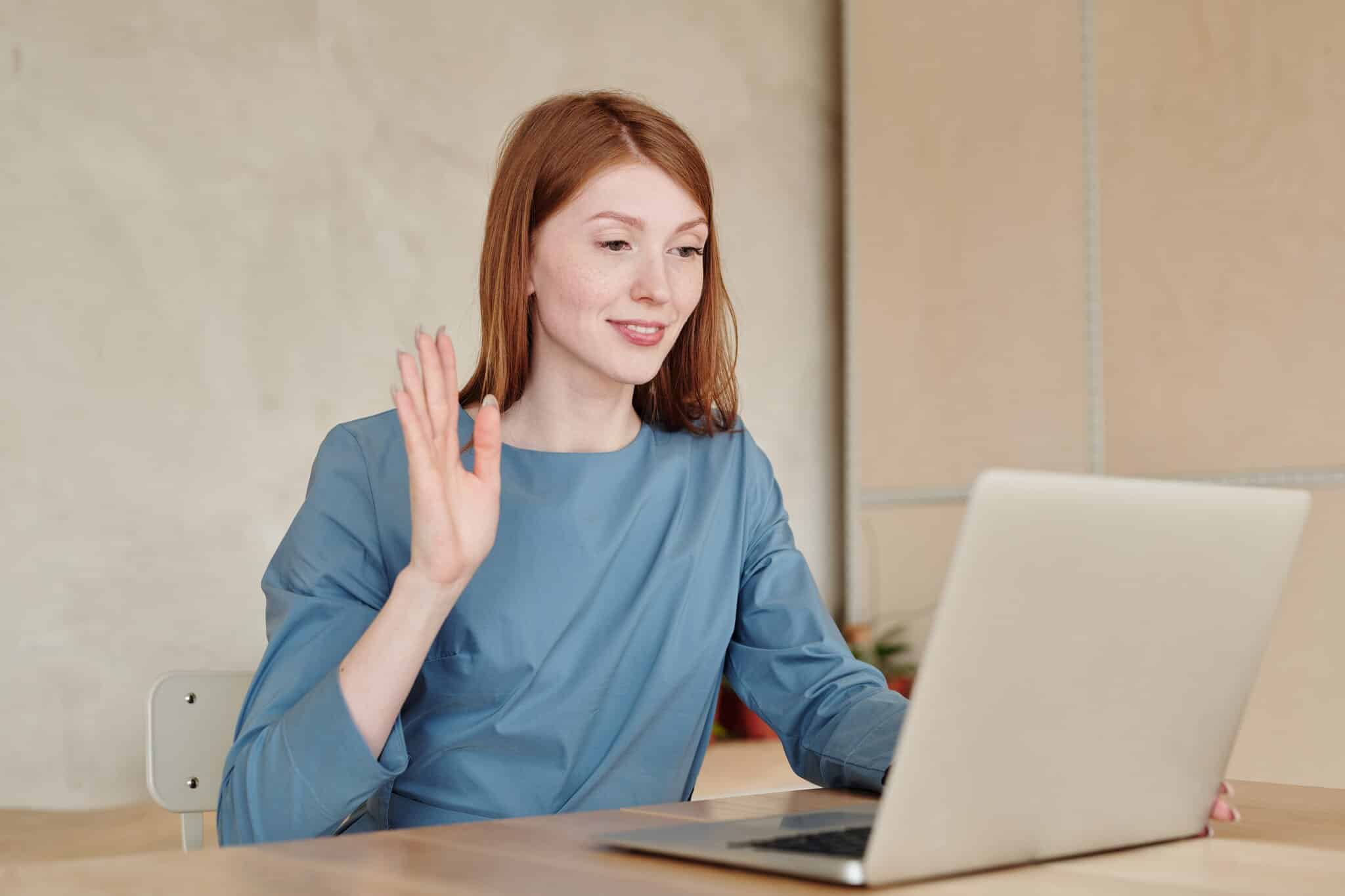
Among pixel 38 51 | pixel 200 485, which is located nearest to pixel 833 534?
pixel 200 485

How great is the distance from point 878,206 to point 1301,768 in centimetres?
186

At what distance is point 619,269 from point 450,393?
399 mm

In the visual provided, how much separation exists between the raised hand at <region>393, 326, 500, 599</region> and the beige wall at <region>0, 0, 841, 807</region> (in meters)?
2.15

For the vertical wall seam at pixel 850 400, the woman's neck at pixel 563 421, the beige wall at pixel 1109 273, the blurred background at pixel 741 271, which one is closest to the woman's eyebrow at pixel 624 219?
the woman's neck at pixel 563 421

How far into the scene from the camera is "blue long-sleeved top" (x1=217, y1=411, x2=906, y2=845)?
121 cm

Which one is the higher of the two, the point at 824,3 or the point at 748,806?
the point at 824,3

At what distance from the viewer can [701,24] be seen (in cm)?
410

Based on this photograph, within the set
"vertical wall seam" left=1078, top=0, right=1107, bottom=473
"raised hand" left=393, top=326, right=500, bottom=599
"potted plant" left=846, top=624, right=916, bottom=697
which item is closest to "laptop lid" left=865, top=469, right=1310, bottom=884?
"raised hand" left=393, top=326, right=500, bottom=599

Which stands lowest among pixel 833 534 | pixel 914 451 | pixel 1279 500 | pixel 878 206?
pixel 833 534

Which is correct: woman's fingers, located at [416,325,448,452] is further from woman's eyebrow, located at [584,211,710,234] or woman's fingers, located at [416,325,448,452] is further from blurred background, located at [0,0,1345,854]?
blurred background, located at [0,0,1345,854]

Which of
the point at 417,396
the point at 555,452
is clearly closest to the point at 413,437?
the point at 417,396

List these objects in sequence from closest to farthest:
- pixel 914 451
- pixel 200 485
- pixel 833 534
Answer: pixel 200 485 < pixel 914 451 < pixel 833 534

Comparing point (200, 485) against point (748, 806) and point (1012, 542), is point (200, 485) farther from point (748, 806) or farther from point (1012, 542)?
point (1012, 542)

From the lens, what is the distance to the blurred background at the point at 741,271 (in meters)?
2.93
